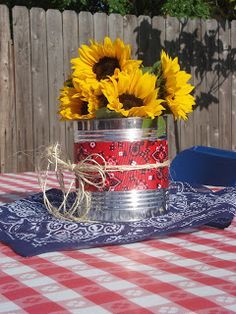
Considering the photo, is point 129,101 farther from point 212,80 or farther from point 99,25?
point 212,80

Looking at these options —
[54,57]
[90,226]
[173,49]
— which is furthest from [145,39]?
[90,226]

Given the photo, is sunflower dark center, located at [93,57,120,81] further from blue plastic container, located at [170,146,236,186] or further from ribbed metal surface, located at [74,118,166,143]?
blue plastic container, located at [170,146,236,186]

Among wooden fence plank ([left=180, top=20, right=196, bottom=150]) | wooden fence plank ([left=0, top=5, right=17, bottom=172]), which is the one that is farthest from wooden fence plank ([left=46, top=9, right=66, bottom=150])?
wooden fence plank ([left=180, top=20, right=196, bottom=150])

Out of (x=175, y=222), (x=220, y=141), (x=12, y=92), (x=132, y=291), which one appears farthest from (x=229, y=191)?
(x=220, y=141)

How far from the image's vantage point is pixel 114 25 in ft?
14.1

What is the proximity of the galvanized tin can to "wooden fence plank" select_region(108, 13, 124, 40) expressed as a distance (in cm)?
331

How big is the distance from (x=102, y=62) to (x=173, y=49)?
3.65 metres

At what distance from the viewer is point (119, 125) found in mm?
1055

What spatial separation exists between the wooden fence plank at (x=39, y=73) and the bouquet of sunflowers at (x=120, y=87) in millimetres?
2923

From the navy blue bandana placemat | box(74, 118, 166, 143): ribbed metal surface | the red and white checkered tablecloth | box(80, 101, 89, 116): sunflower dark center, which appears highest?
box(80, 101, 89, 116): sunflower dark center

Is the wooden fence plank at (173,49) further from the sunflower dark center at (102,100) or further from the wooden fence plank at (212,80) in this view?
the sunflower dark center at (102,100)

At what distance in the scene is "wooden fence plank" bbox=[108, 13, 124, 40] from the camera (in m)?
4.29

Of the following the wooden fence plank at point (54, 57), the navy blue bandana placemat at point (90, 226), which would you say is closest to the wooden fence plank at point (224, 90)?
the wooden fence plank at point (54, 57)

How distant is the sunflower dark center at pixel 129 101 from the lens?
1048mm
